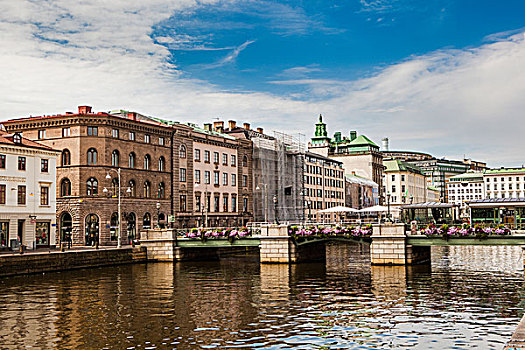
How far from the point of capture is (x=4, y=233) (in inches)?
2574

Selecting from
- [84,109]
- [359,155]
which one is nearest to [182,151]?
[84,109]

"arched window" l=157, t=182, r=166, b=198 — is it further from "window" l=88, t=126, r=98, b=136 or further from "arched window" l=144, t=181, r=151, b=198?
"window" l=88, t=126, r=98, b=136

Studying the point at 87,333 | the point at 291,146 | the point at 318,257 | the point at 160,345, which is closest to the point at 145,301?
the point at 87,333

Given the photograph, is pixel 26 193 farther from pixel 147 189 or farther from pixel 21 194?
pixel 147 189

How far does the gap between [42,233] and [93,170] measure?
40.7 feet

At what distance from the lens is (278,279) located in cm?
5234

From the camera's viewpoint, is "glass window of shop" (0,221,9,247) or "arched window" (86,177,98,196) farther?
"arched window" (86,177,98,196)

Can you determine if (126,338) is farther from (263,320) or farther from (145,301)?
(145,301)

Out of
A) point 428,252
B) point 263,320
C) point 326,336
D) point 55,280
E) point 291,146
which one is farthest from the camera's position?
point 291,146

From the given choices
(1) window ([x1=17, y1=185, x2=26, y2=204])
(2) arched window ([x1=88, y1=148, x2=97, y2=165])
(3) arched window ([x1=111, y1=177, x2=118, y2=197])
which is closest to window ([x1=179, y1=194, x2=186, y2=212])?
(3) arched window ([x1=111, y1=177, x2=118, y2=197])

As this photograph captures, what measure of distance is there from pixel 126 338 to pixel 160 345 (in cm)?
228

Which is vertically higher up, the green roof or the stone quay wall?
the green roof

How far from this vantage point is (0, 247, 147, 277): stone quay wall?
54.4 meters

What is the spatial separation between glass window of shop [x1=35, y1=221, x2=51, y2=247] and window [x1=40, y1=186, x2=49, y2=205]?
7.37 feet
